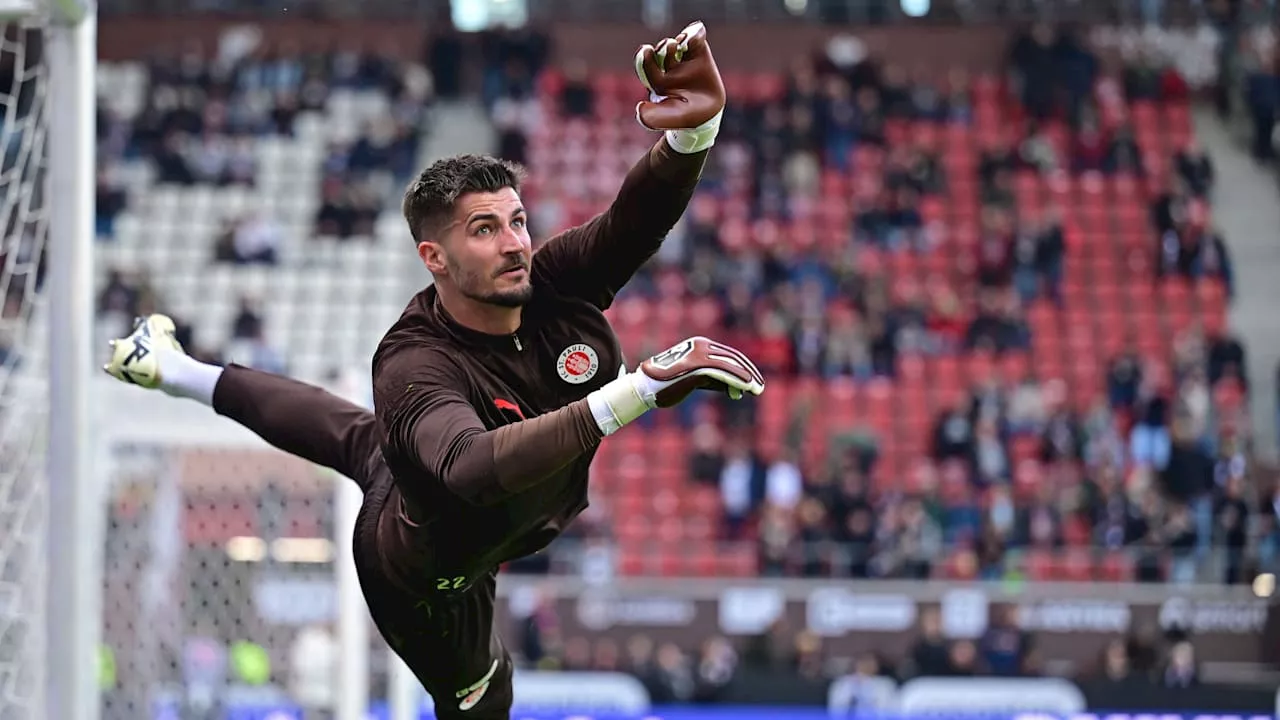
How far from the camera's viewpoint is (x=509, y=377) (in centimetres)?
516

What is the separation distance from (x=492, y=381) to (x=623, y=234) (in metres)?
0.59

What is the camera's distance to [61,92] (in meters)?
5.34

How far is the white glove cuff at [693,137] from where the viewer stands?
16.4ft

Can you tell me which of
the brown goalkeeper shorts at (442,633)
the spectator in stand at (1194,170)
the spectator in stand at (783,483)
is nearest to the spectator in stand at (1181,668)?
the spectator in stand at (783,483)

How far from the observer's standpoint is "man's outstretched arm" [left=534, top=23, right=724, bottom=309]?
16.0ft

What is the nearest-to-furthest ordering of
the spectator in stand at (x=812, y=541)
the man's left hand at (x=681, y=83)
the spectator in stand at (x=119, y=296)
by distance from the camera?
the man's left hand at (x=681, y=83)
the spectator in stand at (x=812, y=541)
the spectator in stand at (x=119, y=296)

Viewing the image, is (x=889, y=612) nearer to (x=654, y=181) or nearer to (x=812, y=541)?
(x=812, y=541)

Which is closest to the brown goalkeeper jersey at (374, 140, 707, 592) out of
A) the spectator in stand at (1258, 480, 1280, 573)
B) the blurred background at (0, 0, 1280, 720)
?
the blurred background at (0, 0, 1280, 720)

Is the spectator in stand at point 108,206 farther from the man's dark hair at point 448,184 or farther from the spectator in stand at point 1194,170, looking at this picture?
the man's dark hair at point 448,184

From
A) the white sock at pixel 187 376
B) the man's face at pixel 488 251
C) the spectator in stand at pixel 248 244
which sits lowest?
the white sock at pixel 187 376

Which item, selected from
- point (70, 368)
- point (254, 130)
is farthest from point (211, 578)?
point (254, 130)

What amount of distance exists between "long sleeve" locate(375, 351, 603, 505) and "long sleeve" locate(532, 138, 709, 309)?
0.65 metres

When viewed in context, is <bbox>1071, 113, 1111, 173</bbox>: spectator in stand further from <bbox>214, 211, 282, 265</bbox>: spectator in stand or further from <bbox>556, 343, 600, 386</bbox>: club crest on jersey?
<bbox>556, 343, 600, 386</bbox>: club crest on jersey

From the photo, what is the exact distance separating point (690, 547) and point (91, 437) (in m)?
11.7
